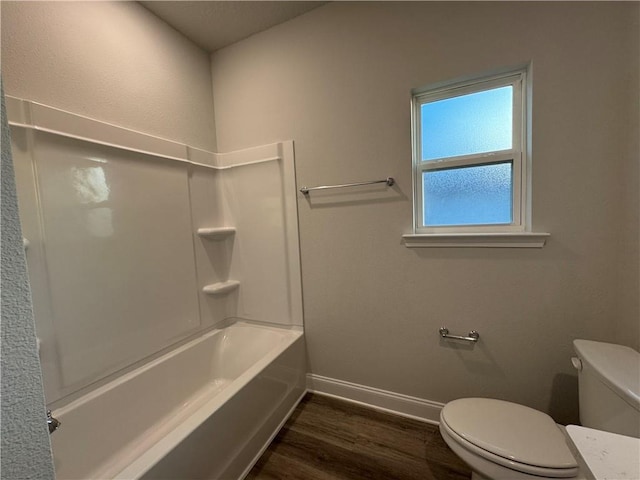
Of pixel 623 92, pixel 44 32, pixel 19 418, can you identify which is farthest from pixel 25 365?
pixel 623 92

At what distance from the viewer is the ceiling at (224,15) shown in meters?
1.65

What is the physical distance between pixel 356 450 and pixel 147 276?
1562mm

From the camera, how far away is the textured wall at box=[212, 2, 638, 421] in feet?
3.92

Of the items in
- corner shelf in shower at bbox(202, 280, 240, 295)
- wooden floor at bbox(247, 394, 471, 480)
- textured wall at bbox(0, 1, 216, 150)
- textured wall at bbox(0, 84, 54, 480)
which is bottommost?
wooden floor at bbox(247, 394, 471, 480)

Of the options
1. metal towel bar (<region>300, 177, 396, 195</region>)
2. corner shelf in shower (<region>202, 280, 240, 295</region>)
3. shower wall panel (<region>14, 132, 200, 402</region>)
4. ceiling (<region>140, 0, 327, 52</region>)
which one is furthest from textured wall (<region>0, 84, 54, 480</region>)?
ceiling (<region>140, 0, 327, 52</region>)

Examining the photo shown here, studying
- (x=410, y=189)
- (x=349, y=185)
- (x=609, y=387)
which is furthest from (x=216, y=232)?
(x=609, y=387)

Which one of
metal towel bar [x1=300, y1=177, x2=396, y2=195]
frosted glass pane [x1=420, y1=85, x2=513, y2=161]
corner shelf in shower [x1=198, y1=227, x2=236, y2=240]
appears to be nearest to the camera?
frosted glass pane [x1=420, y1=85, x2=513, y2=161]

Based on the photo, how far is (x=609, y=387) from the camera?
3.05 ft

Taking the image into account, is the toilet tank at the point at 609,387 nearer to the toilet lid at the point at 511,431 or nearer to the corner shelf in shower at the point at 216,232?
the toilet lid at the point at 511,431

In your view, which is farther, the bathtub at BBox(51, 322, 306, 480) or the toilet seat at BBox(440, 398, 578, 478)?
the bathtub at BBox(51, 322, 306, 480)

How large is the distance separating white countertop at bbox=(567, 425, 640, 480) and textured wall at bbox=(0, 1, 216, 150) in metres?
2.15

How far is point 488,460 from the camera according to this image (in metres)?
0.96

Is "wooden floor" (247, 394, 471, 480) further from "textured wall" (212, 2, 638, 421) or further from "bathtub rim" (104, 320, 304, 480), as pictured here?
"bathtub rim" (104, 320, 304, 480)

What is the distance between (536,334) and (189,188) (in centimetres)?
227
